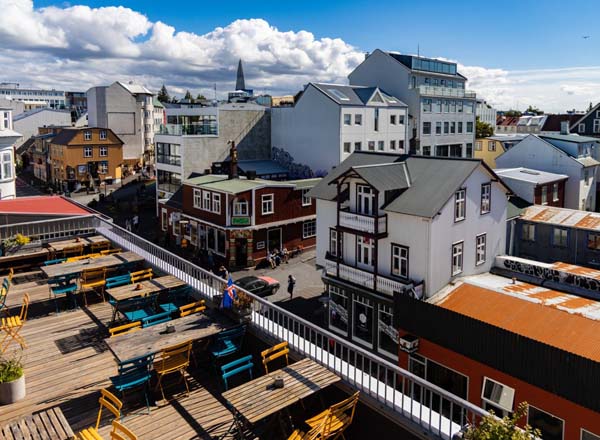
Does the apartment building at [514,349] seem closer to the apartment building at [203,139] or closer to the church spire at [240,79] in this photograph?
the apartment building at [203,139]

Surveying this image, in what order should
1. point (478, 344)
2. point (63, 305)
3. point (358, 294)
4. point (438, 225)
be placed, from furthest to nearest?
point (358, 294), point (438, 225), point (478, 344), point (63, 305)

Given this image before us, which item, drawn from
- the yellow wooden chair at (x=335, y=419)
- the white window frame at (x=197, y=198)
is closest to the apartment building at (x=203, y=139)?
the white window frame at (x=197, y=198)

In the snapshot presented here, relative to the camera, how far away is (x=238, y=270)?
3753cm

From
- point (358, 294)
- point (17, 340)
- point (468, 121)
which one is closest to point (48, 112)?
point (468, 121)

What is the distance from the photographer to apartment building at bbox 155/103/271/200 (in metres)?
46.8

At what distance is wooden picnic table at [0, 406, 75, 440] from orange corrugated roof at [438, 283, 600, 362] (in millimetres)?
15283

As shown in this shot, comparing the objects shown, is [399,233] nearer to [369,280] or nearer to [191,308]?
[369,280]

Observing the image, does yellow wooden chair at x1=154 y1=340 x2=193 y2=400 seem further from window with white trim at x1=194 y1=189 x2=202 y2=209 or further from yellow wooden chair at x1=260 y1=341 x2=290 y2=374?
window with white trim at x1=194 y1=189 x2=202 y2=209

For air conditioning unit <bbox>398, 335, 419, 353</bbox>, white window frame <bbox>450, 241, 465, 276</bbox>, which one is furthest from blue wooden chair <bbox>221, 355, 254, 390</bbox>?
white window frame <bbox>450, 241, 465, 276</bbox>

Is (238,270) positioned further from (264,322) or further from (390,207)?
(264,322)

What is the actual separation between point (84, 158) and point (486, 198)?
6015 cm

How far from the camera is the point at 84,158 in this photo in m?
70.4

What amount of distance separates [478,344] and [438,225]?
258 inches

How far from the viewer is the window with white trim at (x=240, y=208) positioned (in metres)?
37.4
